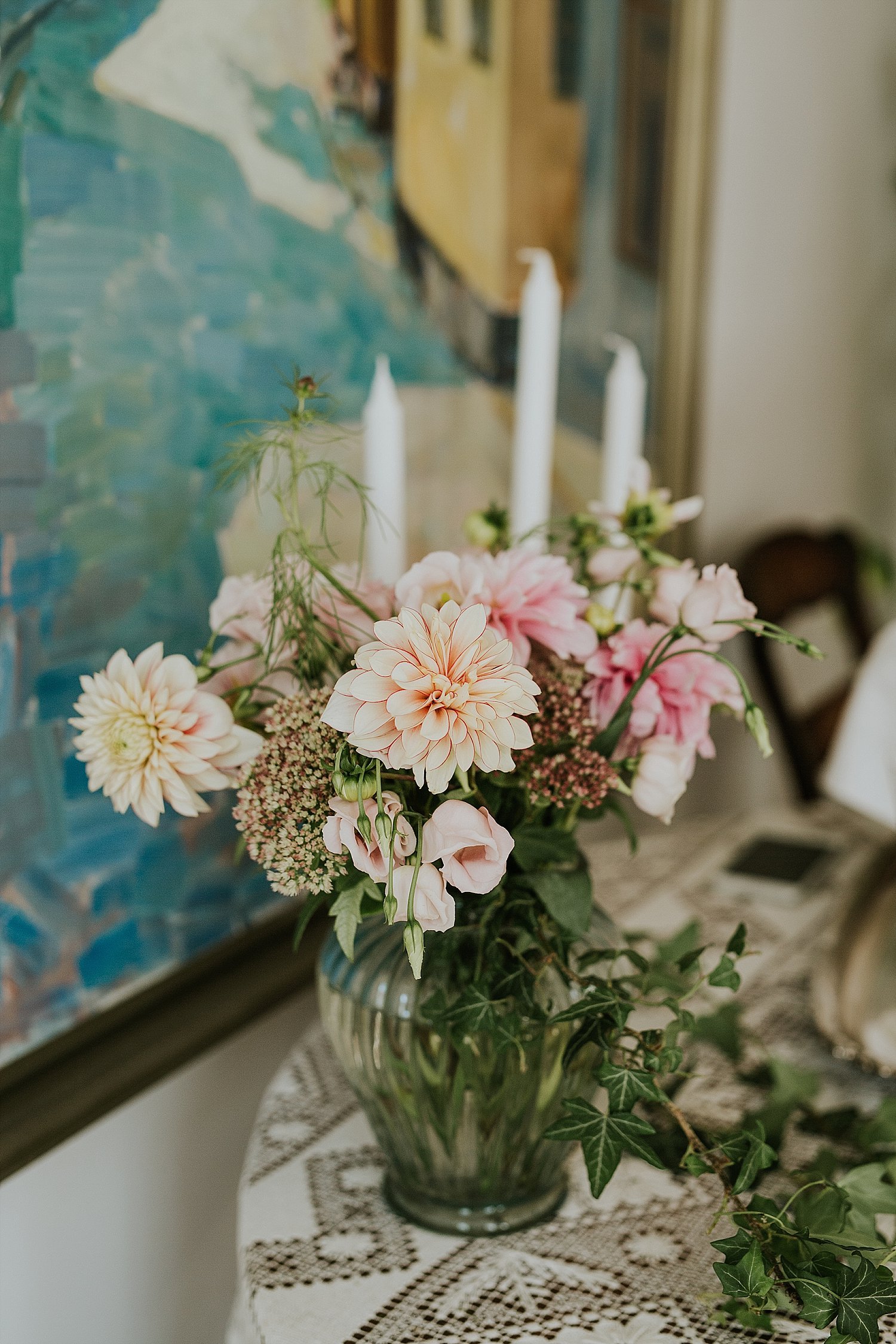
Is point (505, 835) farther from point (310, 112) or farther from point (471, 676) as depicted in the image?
point (310, 112)

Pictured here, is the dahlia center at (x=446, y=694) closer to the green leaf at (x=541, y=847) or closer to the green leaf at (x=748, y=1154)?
the green leaf at (x=541, y=847)

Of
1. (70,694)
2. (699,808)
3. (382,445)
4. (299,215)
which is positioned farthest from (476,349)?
(699,808)

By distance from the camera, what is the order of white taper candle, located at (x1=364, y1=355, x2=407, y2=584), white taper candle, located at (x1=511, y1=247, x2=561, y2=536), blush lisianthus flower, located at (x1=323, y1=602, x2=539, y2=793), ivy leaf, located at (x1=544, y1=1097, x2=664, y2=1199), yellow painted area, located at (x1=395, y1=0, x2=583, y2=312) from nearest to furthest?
1. blush lisianthus flower, located at (x1=323, y1=602, x2=539, y2=793)
2. ivy leaf, located at (x1=544, y1=1097, x2=664, y2=1199)
3. white taper candle, located at (x1=364, y1=355, x2=407, y2=584)
4. white taper candle, located at (x1=511, y1=247, x2=561, y2=536)
5. yellow painted area, located at (x1=395, y1=0, x2=583, y2=312)

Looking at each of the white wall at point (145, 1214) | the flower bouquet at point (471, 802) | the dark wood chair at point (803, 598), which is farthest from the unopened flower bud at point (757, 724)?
the dark wood chair at point (803, 598)

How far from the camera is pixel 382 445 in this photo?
0.73 m

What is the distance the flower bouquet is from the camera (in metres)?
0.54

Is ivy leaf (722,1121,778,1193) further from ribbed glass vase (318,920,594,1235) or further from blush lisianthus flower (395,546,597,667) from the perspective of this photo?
blush lisianthus flower (395,546,597,667)

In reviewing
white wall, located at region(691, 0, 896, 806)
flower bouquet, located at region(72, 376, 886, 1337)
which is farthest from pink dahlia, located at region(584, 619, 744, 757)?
white wall, located at region(691, 0, 896, 806)

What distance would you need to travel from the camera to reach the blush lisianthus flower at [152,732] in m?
0.59

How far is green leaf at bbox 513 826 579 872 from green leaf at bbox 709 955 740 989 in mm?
101

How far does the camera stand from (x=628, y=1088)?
24.2 inches

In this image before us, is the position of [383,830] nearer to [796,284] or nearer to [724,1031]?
[724,1031]

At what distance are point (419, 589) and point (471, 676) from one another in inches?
3.8

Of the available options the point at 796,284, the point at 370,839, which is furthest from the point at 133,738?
the point at 796,284
